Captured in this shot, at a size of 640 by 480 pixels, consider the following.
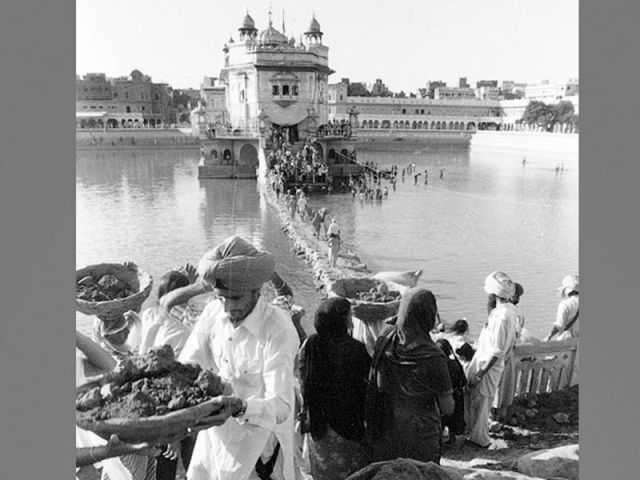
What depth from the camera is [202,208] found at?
418cm

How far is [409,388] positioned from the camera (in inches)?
70.1

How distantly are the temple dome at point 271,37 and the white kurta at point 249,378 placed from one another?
1567mm

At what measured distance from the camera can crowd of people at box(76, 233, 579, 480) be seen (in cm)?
158

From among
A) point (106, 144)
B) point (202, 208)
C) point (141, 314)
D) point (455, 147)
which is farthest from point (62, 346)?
point (455, 147)

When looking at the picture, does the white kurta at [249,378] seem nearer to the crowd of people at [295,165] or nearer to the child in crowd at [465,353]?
the child in crowd at [465,353]

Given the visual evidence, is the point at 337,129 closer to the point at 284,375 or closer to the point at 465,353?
the point at 465,353

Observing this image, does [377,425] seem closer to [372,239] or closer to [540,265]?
[372,239]

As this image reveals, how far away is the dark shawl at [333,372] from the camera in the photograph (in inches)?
68.3

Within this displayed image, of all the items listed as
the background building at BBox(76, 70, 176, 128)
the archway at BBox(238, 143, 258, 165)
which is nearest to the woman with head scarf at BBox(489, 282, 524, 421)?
the background building at BBox(76, 70, 176, 128)

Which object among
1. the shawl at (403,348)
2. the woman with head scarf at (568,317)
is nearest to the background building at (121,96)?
the shawl at (403,348)

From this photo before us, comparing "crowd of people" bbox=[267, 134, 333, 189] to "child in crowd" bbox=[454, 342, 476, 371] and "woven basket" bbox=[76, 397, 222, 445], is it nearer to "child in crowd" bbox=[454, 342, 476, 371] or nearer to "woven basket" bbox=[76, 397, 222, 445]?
"child in crowd" bbox=[454, 342, 476, 371]

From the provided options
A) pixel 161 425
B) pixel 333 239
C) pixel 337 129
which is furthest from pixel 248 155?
pixel 161 425

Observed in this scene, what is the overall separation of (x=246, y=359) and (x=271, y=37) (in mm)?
1896

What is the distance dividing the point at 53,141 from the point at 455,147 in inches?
543
